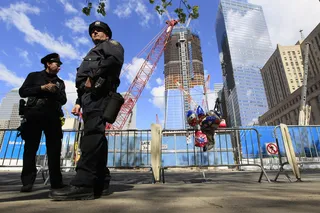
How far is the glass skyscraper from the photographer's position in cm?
14700

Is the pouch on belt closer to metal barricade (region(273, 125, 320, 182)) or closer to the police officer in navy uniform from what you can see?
the police officer in navy uniform

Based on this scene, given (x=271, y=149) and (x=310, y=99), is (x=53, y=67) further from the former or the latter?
(x=310, y=99)

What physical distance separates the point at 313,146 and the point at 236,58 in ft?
504

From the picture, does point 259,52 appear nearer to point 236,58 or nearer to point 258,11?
point 236,58

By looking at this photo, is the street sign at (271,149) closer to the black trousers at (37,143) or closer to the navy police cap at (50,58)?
the black trousers at (37,143)

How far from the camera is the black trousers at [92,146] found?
1.82 meters

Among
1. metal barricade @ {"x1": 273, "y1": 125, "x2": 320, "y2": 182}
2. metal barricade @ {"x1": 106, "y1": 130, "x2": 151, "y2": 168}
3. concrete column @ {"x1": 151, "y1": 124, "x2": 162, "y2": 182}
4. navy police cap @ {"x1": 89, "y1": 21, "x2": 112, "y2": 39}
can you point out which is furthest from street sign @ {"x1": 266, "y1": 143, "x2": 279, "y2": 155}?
navy police cap @ {"x1": 89, "y1": 21, "x2": 112, "y2": 39}

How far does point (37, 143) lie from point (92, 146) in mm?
1200

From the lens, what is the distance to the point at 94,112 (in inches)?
79.3

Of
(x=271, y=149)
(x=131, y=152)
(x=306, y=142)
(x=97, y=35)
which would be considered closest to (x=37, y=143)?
(x=97, y=35)

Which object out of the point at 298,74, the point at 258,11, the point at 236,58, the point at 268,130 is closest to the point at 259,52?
the point at 236,58

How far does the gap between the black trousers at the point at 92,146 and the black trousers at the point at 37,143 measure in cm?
77

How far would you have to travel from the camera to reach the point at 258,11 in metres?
163

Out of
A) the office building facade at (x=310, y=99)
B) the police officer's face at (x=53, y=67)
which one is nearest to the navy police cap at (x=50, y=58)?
the police officer's face at (x=53, y=67)
